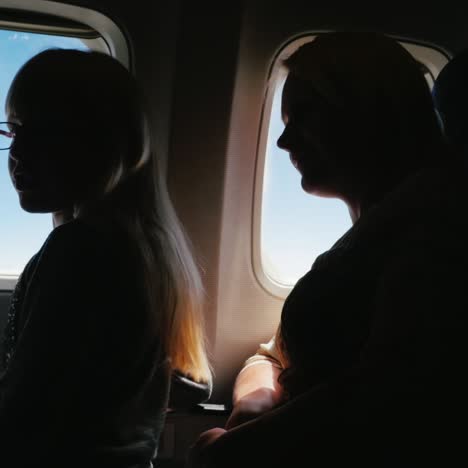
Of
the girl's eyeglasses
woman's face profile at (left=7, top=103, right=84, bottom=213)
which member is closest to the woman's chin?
woman's face profile at (left=7, top=103, right=84, bottom=213)

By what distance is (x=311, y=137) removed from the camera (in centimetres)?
104

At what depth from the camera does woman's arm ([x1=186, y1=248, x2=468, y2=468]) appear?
26.3 inches

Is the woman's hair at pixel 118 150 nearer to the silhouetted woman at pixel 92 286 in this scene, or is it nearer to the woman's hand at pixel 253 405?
the silhouetted woman at pixel 92 286

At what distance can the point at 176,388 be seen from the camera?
3.60 feet

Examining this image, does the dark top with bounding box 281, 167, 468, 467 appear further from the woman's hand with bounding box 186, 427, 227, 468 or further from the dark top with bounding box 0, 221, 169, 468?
the dark top with bounding box 0, 221, 169, 468

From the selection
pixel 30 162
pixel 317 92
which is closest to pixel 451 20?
pixel 317 92

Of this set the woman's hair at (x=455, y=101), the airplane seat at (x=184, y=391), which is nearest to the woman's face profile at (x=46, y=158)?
the airplane seat at (x=184, y=391)

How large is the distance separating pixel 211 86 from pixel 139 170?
2.23 feet

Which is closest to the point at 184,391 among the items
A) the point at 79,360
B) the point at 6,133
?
the point at 79,360

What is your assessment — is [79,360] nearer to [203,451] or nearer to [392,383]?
[203,451]

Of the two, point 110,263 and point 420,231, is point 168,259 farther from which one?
point 420,231

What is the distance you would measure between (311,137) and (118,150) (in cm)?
37

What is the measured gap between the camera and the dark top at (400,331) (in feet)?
2.20

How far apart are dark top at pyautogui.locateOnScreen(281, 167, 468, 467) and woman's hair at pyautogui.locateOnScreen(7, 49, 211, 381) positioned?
27 centimetres
